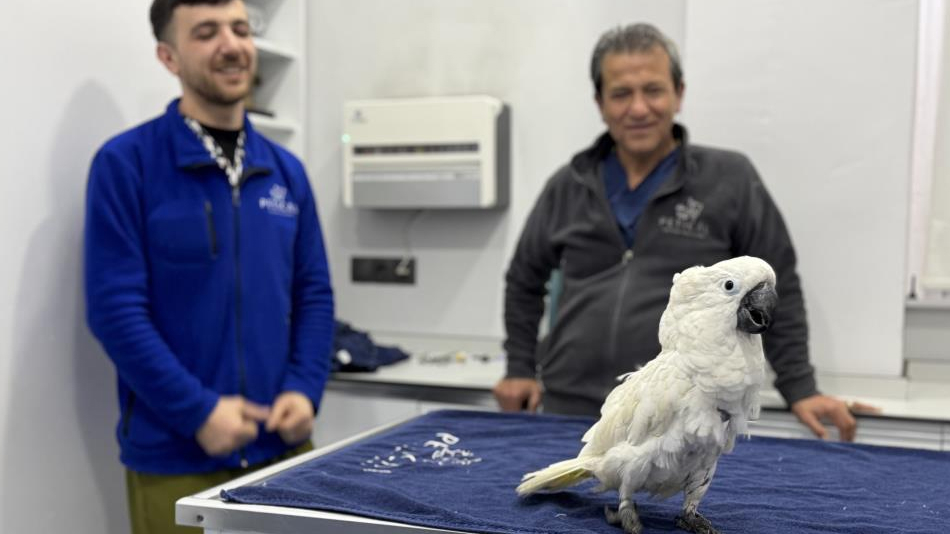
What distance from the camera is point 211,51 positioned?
1.83m

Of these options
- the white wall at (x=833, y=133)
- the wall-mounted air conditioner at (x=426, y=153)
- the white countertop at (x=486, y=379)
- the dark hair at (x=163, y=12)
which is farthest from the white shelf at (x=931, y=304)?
the dark hair at (x=163, y=12)

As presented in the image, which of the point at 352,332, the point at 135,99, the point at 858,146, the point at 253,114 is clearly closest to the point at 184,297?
the point at 135,99

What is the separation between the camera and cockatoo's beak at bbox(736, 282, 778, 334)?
39.8 inches

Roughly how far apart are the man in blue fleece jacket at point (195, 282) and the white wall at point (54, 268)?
8.3 inches

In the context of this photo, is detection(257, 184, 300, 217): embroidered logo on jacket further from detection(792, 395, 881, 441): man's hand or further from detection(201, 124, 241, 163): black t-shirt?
detection(792, 395, 881, 441): man's hand

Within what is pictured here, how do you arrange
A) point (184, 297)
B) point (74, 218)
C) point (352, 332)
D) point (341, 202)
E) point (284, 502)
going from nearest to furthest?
point (284, 502) < point (184, 297) < point (74, 218) < point (352, 332) < point (341, 202)

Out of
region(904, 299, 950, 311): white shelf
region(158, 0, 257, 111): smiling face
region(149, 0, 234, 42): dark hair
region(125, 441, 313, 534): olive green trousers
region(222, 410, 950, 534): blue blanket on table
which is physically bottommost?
region(125, 441, 313, 534): olive green trousers

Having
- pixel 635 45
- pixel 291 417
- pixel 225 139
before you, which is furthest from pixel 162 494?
pixel 635 45

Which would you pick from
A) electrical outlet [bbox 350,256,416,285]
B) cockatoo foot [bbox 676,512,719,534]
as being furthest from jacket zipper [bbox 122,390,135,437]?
electrical outlet [bbox 350,256,416,285]

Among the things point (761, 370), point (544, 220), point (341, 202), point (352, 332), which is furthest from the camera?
point (341, 202)

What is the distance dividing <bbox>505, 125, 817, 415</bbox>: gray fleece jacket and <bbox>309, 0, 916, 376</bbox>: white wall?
503mm

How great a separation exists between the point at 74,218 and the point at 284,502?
1106 mm

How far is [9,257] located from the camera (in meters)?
1.83

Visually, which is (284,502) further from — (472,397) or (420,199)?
(420,199)
